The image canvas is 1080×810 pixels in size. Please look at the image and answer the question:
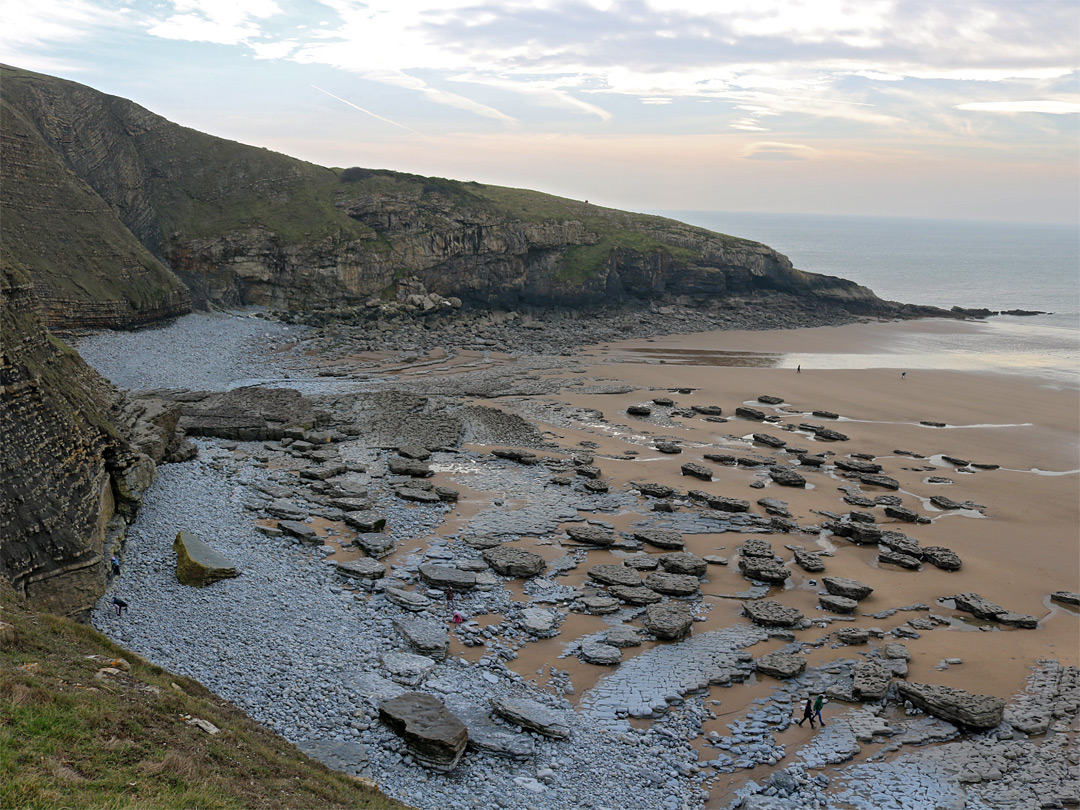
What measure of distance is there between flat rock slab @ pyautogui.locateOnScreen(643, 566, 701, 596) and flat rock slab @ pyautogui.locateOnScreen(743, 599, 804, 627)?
1.64m

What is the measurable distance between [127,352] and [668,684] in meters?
44.6

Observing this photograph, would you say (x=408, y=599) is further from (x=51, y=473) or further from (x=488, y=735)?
(x=51, y=473)

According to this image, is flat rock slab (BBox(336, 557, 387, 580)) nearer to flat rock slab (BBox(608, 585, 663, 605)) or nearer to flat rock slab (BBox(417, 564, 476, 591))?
flat rock slab (BBox(417, 564, 476, 591))

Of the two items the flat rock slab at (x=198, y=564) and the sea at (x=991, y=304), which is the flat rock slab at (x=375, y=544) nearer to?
the flat rock slab at (x=198, y=564)

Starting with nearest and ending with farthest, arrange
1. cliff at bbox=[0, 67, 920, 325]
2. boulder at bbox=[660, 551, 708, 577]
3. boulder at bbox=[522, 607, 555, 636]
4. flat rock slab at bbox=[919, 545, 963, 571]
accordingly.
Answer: boulder at bbox=[522, 607, 555, 636] → boulder at bbox=[660, 551, 708, 577] → flat rock slab at bbox=[919, 545, 963, 571] → cliff at bbox=[0, 67, 920, 325]

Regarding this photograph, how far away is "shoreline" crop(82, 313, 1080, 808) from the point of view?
63.1 ft

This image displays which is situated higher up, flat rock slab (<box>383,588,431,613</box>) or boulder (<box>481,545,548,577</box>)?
boulder (<box>481,545,548,577</box>)

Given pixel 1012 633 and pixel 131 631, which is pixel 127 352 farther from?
pixel 1012 633

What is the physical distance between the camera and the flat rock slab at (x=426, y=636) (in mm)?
18719

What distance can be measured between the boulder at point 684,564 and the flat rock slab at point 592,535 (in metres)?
2.23

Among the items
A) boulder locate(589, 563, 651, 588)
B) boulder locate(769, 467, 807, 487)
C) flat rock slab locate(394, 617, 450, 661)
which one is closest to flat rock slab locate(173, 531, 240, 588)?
flat rock slab locate(394, 617, 450, 661)

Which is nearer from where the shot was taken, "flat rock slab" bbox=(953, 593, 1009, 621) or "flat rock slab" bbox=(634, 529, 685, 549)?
"flat rock slab" bbox=(953, 593, 1009, 621)

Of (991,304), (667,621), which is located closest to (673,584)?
(667,621)

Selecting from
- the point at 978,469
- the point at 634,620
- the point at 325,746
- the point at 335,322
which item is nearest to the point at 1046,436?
the point at 978,469
